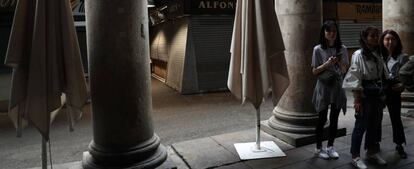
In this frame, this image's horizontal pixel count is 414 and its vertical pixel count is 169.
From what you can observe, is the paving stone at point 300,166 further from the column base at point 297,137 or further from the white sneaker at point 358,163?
the column base at point 297,137

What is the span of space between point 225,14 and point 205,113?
4995 mm

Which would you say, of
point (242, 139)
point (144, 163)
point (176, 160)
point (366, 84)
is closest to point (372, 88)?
point (366, 84)

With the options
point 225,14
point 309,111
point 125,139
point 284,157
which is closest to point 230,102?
point 225,14

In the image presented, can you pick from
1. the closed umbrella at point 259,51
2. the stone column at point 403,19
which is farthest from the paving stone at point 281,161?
the stone column at point 403,19

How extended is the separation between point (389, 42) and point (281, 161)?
6.95 feet

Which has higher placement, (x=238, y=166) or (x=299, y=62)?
(x=299, y=62)

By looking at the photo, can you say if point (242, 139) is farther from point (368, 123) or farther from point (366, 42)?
point (366, 42)

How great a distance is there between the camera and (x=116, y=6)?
13.2 ft

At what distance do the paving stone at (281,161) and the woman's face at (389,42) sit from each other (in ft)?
5.77

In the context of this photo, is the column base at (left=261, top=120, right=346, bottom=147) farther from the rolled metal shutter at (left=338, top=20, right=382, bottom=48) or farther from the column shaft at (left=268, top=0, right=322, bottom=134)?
the rolled metal shutter at (left=338, top=20, right=382, bottom=48)

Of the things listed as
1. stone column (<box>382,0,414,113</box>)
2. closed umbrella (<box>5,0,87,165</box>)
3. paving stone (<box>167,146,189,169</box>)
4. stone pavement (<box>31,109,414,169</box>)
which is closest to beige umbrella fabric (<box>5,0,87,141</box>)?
closed umbrella (<box>5,0,87,165</box>)

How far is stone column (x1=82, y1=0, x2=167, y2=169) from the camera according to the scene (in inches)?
159

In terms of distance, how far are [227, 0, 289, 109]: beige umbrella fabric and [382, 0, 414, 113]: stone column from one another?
439cm

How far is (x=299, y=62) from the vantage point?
5.57 m
